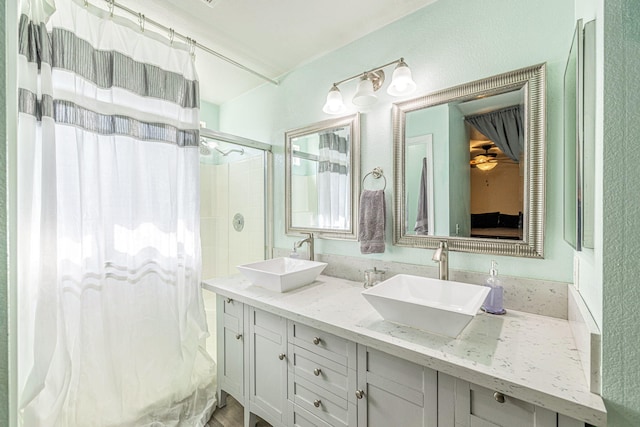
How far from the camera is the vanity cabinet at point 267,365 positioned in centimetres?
134

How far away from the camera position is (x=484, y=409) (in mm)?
811

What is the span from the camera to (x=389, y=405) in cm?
100

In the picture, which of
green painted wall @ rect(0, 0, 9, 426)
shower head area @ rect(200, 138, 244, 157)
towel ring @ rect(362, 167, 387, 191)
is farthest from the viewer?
shower head area @ rect(200, 138, 244, 157)

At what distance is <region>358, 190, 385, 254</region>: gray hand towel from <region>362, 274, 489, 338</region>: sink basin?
253 mm

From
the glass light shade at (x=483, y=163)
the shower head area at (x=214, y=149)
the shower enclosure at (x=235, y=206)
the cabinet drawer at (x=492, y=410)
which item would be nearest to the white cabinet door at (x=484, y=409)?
the cabinet drawer at (x=492, y=410)

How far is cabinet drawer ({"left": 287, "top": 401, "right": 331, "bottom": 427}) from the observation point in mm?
1206

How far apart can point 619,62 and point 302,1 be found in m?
1.41

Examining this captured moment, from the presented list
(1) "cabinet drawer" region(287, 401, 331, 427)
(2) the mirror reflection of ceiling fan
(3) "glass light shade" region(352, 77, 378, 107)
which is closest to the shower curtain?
(1) "cabinet drawer" region(287, 401, 331, 427)

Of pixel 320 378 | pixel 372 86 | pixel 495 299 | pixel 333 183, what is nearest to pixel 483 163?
pixel 495 299

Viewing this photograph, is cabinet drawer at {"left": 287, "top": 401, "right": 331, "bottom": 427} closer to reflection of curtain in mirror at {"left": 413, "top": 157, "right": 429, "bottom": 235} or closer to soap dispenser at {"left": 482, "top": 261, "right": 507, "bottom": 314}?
soap dispenser at {"left": 482, "top": 261, "right": 507, "bottom": 314}

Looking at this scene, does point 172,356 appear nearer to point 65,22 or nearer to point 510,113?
point 65,22

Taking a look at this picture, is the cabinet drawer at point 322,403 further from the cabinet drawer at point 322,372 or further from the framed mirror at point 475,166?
the framed mirror at point 475,166

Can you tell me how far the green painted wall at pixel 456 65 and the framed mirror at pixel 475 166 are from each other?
5 centimetres

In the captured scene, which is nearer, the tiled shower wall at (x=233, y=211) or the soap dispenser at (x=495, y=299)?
the soap dispenser at (x=495, y=299)
